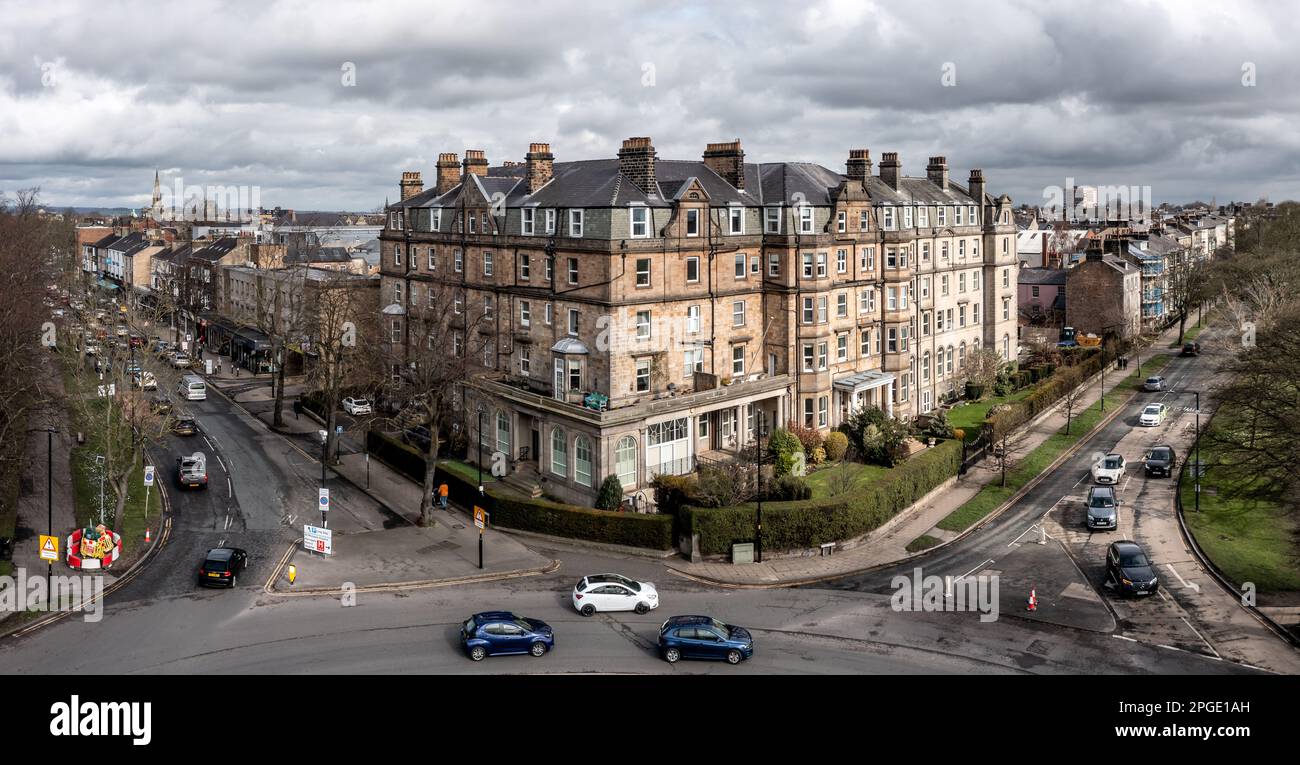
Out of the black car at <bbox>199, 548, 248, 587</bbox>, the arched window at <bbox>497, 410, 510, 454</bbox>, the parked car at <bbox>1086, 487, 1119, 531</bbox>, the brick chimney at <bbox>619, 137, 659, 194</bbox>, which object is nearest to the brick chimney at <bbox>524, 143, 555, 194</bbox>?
the brick chimney at <bbox>619, 137, 659, 194</bbox>

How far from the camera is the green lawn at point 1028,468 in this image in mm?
45638

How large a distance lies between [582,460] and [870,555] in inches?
542

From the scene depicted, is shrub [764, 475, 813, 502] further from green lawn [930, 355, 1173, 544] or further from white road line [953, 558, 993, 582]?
white road line [953, 558, 993, 582]

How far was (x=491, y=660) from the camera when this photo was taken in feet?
92.4

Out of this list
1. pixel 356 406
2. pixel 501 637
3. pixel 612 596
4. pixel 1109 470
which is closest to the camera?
pixel 501 637

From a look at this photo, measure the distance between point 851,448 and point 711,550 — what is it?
1624 cm

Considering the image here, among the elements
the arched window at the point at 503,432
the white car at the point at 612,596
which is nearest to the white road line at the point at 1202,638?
the white car at the point at 612,596

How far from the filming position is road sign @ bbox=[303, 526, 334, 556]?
124ft

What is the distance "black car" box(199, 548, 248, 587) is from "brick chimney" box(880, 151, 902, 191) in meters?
47.7

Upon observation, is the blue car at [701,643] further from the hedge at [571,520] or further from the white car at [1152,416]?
the white car at [1152,416]

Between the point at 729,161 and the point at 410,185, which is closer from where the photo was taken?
the point at 729,161

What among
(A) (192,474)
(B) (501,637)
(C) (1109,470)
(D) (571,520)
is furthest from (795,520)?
(A) (192,474)

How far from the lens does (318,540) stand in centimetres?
3791

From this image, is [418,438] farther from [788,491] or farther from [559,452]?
[788,491]
